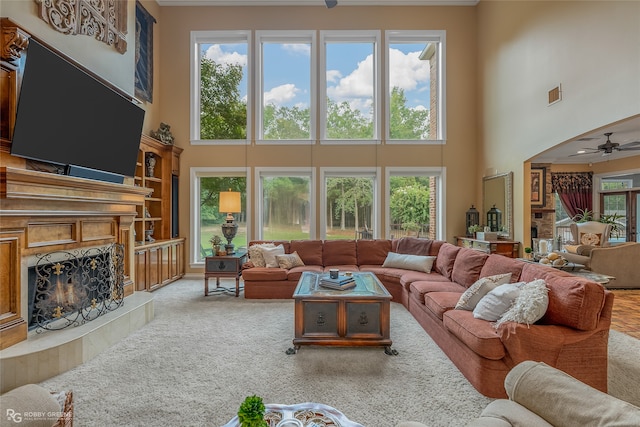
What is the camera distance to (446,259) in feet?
14.5

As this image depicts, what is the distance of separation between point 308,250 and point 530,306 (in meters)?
3.55

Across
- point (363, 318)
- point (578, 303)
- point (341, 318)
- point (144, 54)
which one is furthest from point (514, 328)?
point (144, 54)

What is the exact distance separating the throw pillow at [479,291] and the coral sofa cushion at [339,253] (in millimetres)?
2552

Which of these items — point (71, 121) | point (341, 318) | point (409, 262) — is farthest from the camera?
point (409, 262)

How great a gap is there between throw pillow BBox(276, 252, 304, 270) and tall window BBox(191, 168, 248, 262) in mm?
1753

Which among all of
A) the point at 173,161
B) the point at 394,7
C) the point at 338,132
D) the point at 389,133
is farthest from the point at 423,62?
the point at 173,161

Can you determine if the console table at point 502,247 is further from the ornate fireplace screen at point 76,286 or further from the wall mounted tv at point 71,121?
the wall mounted tv at point 71,121

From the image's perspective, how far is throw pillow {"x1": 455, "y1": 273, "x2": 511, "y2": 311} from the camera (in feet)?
9.16

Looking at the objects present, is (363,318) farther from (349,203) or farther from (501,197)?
(501,197)

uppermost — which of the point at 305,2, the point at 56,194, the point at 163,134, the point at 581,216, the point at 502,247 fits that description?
the point at 305,2

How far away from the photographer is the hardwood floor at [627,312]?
11.7 ft

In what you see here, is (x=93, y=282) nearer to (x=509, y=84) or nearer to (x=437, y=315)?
(x=437, y=315)

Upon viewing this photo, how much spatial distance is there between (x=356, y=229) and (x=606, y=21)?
471 cm

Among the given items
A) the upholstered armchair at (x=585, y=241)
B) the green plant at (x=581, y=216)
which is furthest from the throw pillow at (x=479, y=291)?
the green plant at (x=581, y=216)
